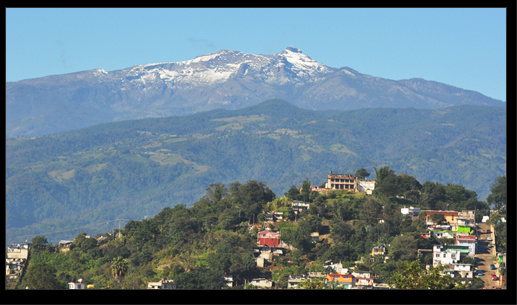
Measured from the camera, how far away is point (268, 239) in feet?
171

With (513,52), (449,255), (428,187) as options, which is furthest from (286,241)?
(513,52)

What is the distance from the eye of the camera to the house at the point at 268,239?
A: 170ft

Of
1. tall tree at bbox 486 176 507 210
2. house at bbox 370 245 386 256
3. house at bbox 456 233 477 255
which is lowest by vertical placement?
house at bbox 370 245 386 256

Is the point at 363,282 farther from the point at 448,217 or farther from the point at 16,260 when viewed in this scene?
the point at 16,260

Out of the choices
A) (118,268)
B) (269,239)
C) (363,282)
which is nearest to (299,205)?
(269,239)

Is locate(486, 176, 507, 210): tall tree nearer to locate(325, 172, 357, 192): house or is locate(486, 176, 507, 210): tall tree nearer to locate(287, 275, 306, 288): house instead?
locate(325, 172, 357, 192): house

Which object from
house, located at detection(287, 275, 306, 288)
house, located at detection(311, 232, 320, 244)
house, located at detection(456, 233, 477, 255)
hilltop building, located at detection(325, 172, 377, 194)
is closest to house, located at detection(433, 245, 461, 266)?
house, located at detection(456, 233, 477, 255)

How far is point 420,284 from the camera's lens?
33.2 m

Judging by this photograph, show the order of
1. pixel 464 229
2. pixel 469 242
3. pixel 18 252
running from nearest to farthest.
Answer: pixel 469 242, pixel 464 229, pixel 18 252

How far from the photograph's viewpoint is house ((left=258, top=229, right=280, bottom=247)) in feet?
170

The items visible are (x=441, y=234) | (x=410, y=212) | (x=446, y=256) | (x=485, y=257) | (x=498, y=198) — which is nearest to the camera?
(x=446, y=256)

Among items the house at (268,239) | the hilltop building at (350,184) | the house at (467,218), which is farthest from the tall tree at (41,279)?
the house at (467,218)
